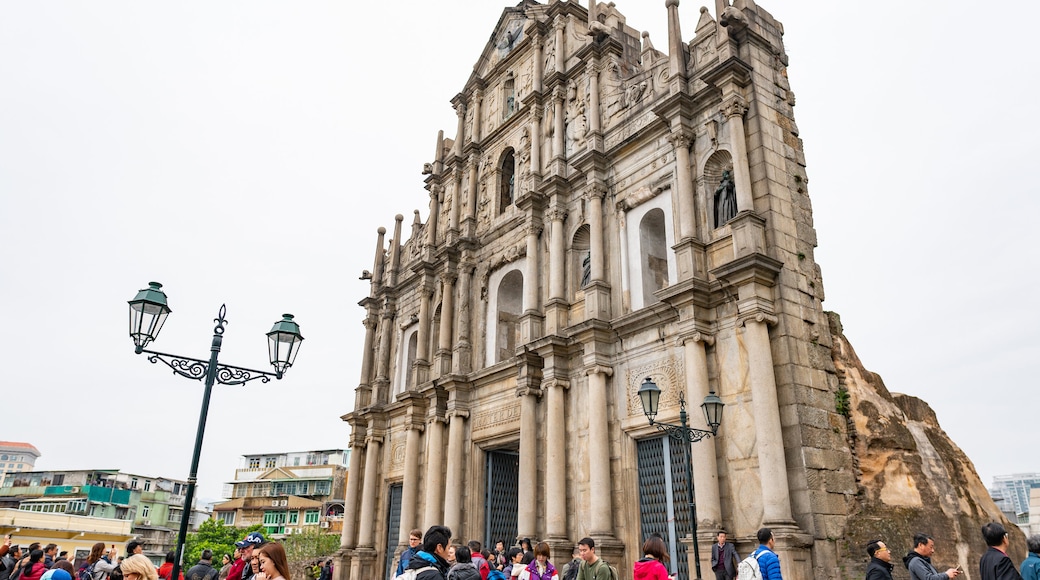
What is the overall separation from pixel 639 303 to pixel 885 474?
19.1 feet

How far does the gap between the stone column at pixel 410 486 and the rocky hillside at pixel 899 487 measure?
12.4 meters

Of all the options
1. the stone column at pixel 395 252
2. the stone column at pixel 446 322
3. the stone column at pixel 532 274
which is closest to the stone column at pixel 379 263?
the stone column at pixel 395 252

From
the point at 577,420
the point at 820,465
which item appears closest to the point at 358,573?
the point at 577,420

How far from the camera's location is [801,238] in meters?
13.8

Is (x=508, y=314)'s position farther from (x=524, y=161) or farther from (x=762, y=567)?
(x=762, y=567)

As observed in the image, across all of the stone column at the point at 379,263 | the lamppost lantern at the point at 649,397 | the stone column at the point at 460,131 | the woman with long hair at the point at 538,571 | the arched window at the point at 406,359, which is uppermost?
the stone column at the point at 460,131

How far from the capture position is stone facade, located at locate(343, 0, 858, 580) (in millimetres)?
12375

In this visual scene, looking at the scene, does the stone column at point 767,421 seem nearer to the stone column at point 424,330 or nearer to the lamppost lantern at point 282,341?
the lamppost lantern at point 282,341

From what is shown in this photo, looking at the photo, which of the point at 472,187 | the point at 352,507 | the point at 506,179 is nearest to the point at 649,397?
the point at 506,179

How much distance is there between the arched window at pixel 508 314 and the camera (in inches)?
790

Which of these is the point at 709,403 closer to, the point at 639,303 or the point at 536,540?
the point at 639,303

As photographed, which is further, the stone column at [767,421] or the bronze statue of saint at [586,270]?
the bronze statue of saint at [586,270]

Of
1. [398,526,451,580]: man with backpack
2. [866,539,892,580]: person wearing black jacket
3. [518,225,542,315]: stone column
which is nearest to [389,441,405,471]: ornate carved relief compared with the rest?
[518,225,542,315]: stone column

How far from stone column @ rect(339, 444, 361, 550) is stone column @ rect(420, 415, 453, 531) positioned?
13.1 feet
